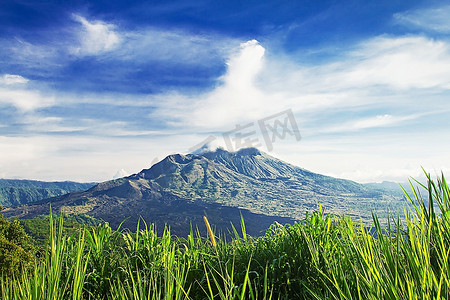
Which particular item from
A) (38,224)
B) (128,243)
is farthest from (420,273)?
(38,224)

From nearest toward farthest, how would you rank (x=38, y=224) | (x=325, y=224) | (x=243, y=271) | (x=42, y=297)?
(x=42, y=297)
(x=243, y=271)
(x=325, y=224)
(x=38, y=224)

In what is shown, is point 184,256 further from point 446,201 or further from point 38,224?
point 38,224

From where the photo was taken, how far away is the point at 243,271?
12.5 feet

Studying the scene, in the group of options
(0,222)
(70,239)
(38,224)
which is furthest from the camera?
(38,224)

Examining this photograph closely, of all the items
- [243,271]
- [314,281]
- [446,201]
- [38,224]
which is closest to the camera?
[446,201]

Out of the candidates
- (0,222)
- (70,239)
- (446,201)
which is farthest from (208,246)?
(0,222)

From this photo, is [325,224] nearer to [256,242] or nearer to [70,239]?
[256,242]

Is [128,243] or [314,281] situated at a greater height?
[128,243]

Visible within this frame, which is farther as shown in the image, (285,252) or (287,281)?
(285,252)

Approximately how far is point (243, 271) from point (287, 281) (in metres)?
0.52

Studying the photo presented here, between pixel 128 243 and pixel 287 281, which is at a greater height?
pixel 128 243

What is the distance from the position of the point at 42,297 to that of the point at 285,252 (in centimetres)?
284

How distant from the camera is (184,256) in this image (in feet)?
14.0

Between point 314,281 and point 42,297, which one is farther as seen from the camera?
point 314,281
